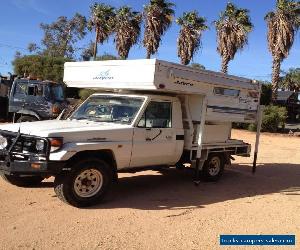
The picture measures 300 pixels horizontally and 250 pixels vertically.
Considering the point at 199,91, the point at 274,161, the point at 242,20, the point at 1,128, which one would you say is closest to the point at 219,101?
the point at 199,91

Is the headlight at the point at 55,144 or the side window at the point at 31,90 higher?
the side window at the point at 31,90

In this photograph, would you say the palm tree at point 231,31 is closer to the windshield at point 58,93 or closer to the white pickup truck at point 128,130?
the windshield at point 58,93

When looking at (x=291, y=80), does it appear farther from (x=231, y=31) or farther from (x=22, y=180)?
(x=22, y=180)

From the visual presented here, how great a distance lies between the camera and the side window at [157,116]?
8.46 metres

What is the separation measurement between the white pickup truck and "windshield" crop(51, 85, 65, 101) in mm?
9207

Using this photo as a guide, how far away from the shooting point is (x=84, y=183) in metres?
7.49

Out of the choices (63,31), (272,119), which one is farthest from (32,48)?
(272,119)

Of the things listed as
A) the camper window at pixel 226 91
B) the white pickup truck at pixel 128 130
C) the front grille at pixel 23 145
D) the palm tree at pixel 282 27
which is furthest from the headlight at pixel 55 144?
→ the palm tree at pixel 282 27

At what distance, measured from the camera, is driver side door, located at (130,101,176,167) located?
827cm

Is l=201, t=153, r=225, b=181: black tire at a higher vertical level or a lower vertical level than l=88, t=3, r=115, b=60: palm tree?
lower

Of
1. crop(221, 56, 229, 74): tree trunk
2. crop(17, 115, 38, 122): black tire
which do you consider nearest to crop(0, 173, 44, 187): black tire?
crop(17, 115, 38, 122): black tire

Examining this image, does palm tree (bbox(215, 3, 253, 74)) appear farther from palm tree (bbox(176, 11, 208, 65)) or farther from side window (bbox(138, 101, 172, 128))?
side window (bbox(138, 101, 172, 128))

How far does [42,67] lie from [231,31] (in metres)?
19.1

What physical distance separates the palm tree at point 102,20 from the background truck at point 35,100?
25918 millimetres
